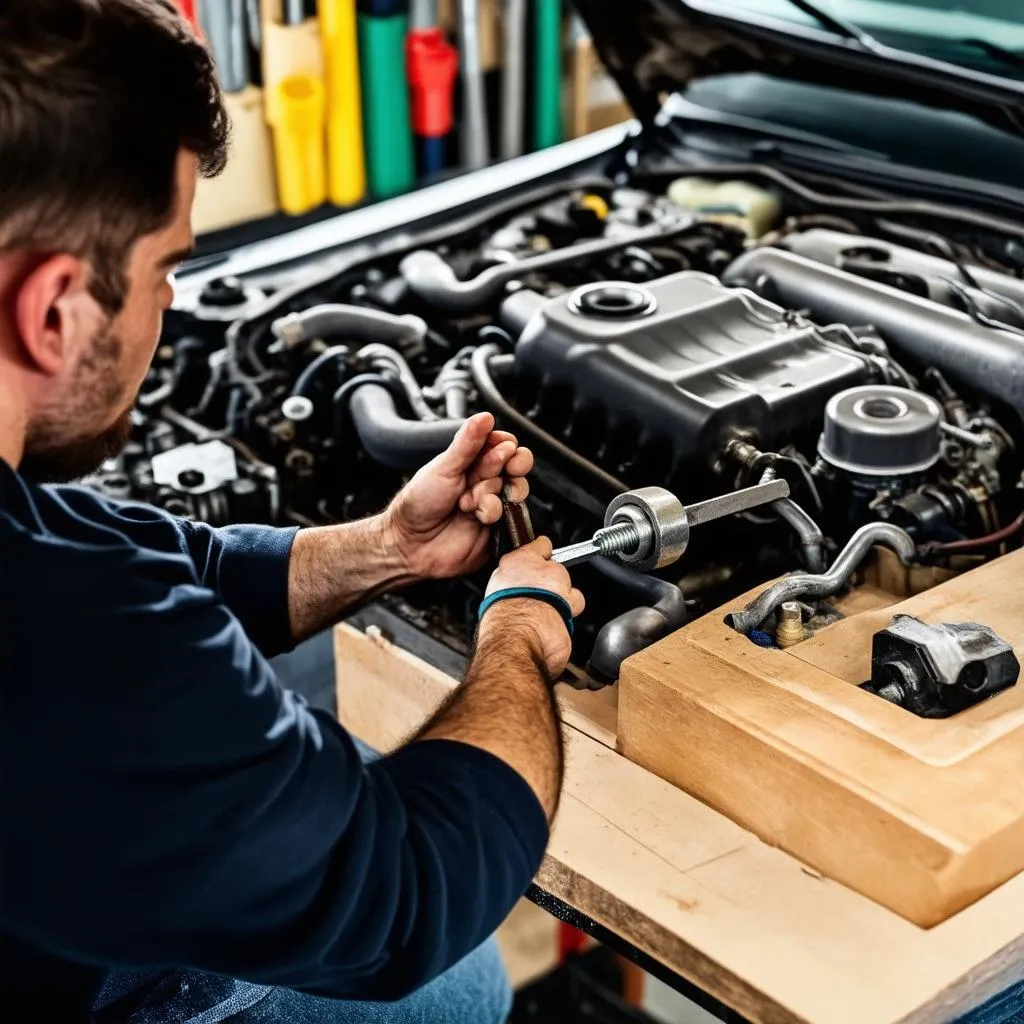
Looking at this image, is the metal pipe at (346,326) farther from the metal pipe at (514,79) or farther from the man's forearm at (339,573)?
the metal pipe at (514,79)

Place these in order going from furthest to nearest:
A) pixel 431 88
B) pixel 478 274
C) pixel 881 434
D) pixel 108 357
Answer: pixel 431 88 → pixel 478 274 → pixel 881 434 → pixel 108 357

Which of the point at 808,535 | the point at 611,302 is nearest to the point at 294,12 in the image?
the point at 611,302

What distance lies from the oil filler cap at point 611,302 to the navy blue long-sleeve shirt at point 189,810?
0.68 metres

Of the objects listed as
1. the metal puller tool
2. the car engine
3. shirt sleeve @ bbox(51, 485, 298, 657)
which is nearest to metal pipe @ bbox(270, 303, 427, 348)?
the car engine

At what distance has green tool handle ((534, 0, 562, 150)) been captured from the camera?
319 cm

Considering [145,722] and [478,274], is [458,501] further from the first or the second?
[478,274]

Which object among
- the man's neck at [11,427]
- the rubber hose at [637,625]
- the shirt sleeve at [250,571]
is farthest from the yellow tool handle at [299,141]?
the man's neck at [11,427]

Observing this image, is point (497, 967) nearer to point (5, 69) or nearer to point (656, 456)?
point (656, 456)

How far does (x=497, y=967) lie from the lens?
133 cm

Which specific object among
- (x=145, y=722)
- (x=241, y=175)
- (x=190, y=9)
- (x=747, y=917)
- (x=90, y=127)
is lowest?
(x=241, y=175)

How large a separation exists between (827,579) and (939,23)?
1.03m

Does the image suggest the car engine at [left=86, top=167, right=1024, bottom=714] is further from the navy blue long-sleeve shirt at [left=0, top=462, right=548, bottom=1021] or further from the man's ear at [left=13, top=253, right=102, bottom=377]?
the man's ear at [left=13, top=253, right=102, bottom=377]

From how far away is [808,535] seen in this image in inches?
49.5

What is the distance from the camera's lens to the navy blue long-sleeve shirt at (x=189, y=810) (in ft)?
2.65
